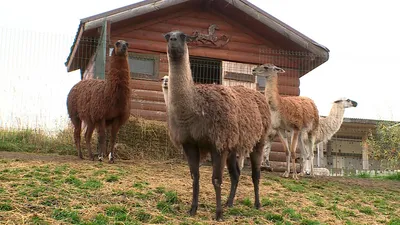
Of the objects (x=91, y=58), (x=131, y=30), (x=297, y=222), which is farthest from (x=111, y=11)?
(x=297, y=222)

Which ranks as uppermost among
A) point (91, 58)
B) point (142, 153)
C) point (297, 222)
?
point (91, 58)

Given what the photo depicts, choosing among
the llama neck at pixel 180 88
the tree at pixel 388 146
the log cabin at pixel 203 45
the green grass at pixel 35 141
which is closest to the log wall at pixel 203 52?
the log cabin at pixel 203 45

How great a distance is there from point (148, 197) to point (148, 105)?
637 cm

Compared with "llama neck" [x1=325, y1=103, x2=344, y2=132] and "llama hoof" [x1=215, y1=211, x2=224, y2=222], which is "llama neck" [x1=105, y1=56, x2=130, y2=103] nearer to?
"llama hoof" [x1=215, y1=211, x2=224, y2=222]

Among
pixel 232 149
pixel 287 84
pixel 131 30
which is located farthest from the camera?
pixel 287 84

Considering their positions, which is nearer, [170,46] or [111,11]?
[170,46]

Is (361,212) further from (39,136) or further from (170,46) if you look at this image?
(39,136)

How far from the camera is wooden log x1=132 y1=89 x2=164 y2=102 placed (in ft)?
47.7

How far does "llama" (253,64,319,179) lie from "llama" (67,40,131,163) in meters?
3.26

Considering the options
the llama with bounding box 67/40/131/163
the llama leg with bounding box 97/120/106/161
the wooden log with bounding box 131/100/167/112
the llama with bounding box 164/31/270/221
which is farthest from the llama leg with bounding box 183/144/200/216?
the wooden log with bounding box 131/100/167/112

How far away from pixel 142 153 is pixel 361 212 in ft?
19.2

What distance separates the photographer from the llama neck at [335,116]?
15.1m

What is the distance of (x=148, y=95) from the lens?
14656 millimetres

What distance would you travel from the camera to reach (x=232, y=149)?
8.09 meters
